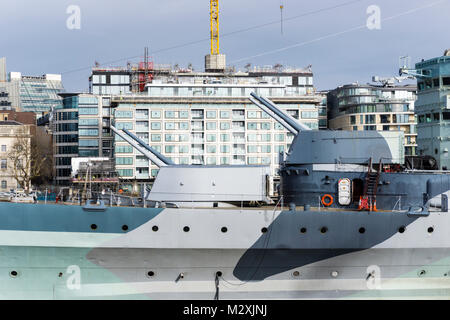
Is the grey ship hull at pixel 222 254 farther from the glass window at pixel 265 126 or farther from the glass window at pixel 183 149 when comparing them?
the glass window at pixel 265 126

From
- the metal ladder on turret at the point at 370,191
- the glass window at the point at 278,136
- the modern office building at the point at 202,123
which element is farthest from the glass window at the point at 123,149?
the metal ladder on turret at the point at 370,191

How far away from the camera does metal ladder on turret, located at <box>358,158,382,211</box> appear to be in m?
21.3

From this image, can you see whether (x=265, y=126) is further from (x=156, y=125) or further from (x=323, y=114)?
(x=323, y=114)

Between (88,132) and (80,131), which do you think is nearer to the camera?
(80,131)

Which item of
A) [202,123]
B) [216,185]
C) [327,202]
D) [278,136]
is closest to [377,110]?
[278,136]

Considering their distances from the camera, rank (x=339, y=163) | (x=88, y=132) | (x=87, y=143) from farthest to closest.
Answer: (x=88, y=132), (x=87, y=143), (x=339, y=163)

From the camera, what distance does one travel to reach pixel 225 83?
61250mm

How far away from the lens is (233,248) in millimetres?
20562

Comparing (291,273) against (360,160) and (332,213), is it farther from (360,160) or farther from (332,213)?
(360,160)

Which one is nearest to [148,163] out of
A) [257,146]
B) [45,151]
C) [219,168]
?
[257,146]

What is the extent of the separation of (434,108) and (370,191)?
22.3 ft

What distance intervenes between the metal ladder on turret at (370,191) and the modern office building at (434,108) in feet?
17.1

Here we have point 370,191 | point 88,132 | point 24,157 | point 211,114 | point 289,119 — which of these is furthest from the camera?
point 88,132

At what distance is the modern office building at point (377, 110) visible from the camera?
72688mm
